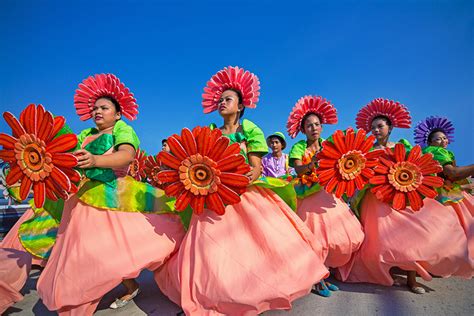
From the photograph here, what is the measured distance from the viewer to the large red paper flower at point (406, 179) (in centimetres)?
274

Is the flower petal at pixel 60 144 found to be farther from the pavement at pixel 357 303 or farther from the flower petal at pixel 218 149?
the pavement at pixel 357 303

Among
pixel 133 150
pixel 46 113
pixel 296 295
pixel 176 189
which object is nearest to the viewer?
pixel 46 113

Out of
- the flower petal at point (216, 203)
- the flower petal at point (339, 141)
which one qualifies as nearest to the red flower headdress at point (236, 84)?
the flower petal at point (339, 141)

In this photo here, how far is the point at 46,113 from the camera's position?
1.71m

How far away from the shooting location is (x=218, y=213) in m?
2.00

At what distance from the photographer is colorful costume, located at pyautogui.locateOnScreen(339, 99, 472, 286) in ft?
8.55

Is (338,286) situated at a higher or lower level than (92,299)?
lower

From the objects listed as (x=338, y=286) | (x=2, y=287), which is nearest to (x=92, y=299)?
(x=2, y=287)

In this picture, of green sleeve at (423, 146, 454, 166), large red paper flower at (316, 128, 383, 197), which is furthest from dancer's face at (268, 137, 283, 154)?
large red paper flower at (316, 128, 383, 197)

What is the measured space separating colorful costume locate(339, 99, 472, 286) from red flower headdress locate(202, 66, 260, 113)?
5.06 feet

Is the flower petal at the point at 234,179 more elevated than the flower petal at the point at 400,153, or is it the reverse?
the flower petal at the point at 400,153

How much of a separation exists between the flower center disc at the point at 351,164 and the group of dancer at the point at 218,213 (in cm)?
1

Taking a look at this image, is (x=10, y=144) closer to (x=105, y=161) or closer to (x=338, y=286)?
(x=105, y=161)

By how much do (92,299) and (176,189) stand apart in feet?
3.21
